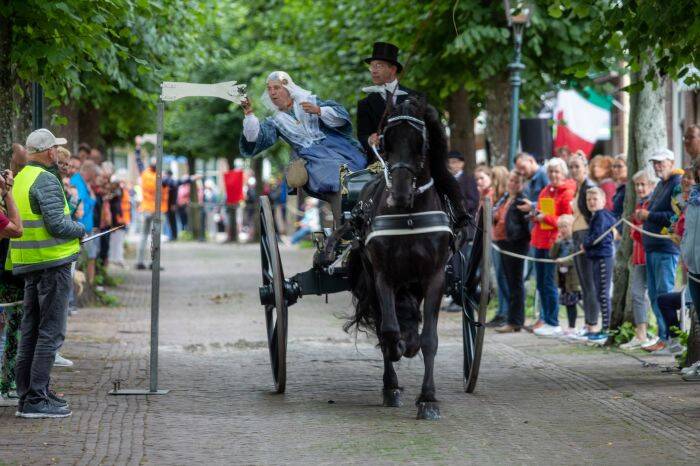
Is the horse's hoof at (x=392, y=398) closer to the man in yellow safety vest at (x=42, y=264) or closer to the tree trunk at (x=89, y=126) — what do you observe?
the man in yellow safety vest at (x=42, y=264)

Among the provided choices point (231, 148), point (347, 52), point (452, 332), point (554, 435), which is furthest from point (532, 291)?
point (231, 148)

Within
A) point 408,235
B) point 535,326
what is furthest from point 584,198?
point 408,235

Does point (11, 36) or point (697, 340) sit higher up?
point (11, 36)

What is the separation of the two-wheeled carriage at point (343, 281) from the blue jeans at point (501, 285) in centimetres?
508

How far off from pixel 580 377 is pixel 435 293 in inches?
97.9

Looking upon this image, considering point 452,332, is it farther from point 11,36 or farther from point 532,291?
point 11,36

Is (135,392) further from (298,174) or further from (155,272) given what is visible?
(298,174)

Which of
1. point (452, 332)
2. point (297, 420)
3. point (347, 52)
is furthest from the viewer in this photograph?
point (347, 52)

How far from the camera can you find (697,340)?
11.1 m

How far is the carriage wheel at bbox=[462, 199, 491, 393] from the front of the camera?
9.89m

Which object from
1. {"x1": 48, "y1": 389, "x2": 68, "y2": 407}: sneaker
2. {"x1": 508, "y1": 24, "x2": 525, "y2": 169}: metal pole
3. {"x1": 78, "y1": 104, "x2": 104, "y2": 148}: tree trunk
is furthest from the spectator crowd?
{"x1": 78, "y1": 104, "x2": 104, "y2": 148}: tree trunk

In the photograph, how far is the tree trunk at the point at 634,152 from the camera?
1361cm

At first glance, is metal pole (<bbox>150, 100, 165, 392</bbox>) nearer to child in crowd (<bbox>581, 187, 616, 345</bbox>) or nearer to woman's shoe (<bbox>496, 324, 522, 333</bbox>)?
child in crowd (<bbox>581, 187, 616, 345</bbox>)

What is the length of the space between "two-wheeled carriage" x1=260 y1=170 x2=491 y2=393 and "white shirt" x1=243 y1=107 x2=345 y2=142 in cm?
49
